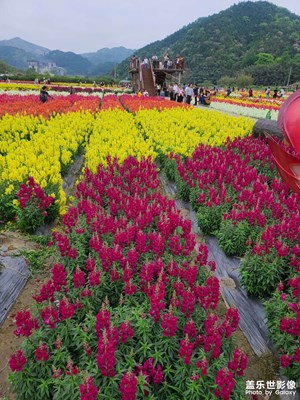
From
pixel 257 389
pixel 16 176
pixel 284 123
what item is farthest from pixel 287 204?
pixel 284 123

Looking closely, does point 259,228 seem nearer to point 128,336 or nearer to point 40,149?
point 128,336

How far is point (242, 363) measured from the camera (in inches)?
95.2

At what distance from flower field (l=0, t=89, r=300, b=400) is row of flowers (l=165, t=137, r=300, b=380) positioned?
16 millimetres

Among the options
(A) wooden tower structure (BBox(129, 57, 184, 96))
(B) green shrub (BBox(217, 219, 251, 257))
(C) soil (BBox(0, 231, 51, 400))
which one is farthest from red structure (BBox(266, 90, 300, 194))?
(A) wooden tower structure (BBox(129, 57, 184, 96))

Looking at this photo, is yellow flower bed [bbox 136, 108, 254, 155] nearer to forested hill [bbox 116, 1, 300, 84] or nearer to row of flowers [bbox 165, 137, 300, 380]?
row of flowers [bbox 165, 137, 300, 380]

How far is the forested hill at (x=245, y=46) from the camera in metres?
63.6

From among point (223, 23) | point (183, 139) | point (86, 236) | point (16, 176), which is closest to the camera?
point (86, 236)

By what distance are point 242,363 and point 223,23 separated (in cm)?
11540

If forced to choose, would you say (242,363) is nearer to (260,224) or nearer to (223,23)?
(260,224)

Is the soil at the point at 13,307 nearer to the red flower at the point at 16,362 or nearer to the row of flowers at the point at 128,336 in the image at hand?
the row of flowers at the point at 128,336

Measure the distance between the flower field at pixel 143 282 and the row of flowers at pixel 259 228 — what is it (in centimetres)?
2

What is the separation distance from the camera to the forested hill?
63.6 m

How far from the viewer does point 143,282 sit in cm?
308

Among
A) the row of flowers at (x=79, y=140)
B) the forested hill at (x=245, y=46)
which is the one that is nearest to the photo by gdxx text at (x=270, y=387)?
the row of flowers at (x=79, y=140)
